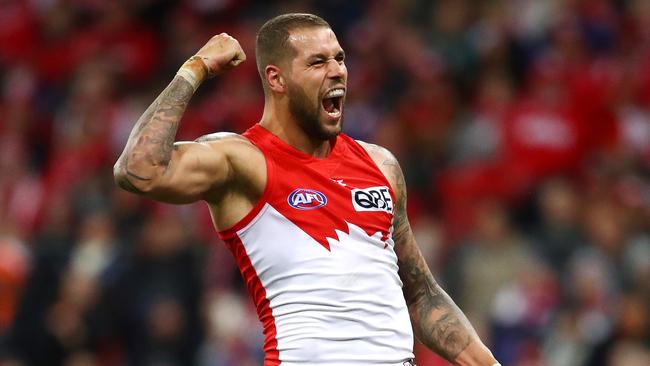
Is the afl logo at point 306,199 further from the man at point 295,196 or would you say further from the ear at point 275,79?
the ear at point 275,79

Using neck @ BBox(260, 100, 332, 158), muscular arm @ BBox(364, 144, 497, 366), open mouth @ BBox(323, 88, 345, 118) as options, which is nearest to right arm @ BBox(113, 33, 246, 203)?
neck @ BBox(260, 100, 332, 158)

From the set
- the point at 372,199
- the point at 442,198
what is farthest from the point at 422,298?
the point at 442,198

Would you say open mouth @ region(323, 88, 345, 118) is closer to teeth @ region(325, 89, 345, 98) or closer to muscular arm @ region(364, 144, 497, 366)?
teeth @ region(325, 89, 345, 98)

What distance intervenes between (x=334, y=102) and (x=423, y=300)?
3.02 ft

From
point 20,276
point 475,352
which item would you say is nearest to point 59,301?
point 20,276

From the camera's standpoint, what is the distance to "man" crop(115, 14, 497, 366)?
4.52m

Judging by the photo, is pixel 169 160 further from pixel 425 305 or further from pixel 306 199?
pixel 425 305

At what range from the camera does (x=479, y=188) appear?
9992 mm

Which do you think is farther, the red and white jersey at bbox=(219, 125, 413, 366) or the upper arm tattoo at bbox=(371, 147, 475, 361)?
the upper arm tattoo at bbox=(371, 147, 475, 361)

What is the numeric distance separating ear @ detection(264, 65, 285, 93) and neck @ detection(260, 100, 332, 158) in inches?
2.3

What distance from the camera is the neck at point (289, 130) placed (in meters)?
4.90

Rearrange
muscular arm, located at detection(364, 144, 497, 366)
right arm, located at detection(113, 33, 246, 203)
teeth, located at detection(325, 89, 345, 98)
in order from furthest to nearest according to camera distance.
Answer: muscular arm, located at detection(364, 144, 497, 366) → teeth, located at detection(325, 89, 345, 98) → right arm, located at detection(113, 33, 246, 203)

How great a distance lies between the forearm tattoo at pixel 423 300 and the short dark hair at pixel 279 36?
620 millimetres

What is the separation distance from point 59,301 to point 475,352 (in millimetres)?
5853
